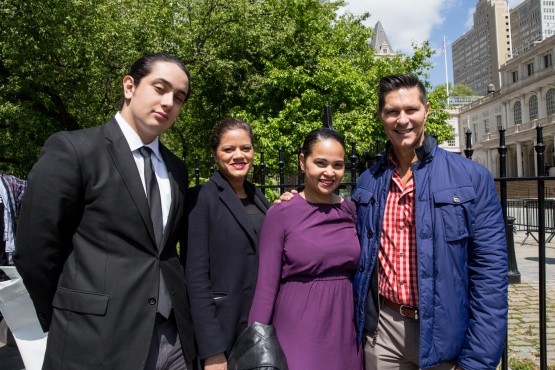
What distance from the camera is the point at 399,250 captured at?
7.78 ft

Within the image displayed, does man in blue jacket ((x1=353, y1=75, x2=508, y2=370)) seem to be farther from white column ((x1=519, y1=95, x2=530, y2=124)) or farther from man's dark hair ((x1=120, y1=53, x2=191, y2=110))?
white column ((x1=519, y1=95, x2=530, y2=124))

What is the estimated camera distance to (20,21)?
9.82 metres

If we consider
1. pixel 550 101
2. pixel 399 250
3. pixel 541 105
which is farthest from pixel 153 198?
pixel 541 105

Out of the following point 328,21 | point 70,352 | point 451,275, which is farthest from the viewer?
point 328,21

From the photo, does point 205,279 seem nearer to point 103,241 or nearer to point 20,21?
point 103,241

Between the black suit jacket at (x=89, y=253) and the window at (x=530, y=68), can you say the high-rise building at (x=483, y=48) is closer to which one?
the window at (x=530, y=68)

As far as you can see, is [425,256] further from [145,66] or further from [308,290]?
[145,66]

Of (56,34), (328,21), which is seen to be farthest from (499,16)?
(56,34)

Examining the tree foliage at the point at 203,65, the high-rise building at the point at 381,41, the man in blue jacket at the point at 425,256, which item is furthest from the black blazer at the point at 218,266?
the high-rise building at the point at 381,41

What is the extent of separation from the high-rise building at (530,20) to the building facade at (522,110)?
61.9 m

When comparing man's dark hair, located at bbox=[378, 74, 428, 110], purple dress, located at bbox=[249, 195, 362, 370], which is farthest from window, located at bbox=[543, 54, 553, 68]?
purple dress, located at bbox=[249, 195, 362, 370]

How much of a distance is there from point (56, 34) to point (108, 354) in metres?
10.9

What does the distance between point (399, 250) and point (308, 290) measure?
58 centimetres

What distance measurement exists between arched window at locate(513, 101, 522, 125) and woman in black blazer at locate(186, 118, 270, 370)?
7324 centimetres
